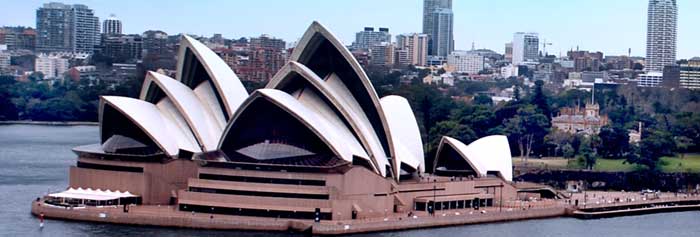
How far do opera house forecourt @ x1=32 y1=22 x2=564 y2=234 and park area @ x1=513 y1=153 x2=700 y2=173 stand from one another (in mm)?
14929

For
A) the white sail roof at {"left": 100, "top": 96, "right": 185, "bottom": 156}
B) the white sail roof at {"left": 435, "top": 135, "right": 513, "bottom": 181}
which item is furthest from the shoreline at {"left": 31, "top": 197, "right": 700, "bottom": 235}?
the white sail roof at {"left": 435, "top": 135, "right": 513, "bottom": 181}

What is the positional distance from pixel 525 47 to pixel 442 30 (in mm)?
10675

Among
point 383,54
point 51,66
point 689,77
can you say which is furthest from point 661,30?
point 51,66

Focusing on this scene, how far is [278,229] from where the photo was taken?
128 feet

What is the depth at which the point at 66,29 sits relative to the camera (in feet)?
522

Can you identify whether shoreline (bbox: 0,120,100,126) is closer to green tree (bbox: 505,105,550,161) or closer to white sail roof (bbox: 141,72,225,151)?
green tree (bbox: 505,105,550,161)

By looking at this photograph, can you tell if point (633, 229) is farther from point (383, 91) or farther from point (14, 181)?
point (383, 91)

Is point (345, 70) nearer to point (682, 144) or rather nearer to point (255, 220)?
point (255, 220)

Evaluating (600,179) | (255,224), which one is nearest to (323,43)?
(255,224)

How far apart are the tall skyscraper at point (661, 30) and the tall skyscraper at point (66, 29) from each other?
5278 centimetres

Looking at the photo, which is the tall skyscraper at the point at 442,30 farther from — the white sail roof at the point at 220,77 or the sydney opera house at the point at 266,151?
the white sail roof at the point at 220,77

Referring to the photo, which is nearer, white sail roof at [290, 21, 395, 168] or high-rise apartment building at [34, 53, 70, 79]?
white sail roof at [290, 21, 395, 168]

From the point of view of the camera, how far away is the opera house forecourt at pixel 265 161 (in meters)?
40.1

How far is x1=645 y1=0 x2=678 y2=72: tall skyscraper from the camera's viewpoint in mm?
145500
